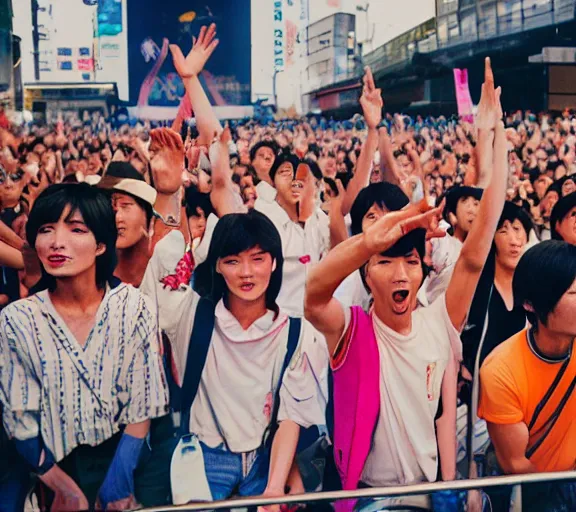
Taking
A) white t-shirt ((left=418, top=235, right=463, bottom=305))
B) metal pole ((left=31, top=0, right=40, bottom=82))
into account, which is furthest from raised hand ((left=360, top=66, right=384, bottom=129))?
metal pole ((left=31, top=0, right=40, bottom=82))

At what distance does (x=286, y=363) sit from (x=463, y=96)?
1.19 m

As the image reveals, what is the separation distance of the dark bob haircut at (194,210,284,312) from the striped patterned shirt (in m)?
0.27

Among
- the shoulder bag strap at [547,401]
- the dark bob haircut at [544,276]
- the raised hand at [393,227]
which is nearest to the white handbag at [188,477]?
the raised hand at [393,227]

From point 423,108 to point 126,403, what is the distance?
1.51m

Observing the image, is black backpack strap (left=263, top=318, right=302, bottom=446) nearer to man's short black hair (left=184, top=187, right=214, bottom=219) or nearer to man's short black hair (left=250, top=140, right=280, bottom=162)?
man's short black hair (left=184, top=187, right=214, bottom=219)

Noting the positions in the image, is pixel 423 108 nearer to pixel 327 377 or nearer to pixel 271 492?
pixel 327 377

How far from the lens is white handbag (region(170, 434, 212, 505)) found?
265 cm

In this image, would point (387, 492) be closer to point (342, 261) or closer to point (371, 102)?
point (342, 261)

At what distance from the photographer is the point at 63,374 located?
99.8 inches

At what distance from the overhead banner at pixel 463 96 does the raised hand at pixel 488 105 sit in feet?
0.11

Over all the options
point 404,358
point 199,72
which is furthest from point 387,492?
point 199,72

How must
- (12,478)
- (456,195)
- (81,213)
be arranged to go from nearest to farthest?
(81,213)
(12,478)
(456,195)

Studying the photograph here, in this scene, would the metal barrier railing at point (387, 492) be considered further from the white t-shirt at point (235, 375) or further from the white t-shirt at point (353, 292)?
the white t-shirt at point (353, 292)

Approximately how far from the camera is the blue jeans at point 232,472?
105 inches
